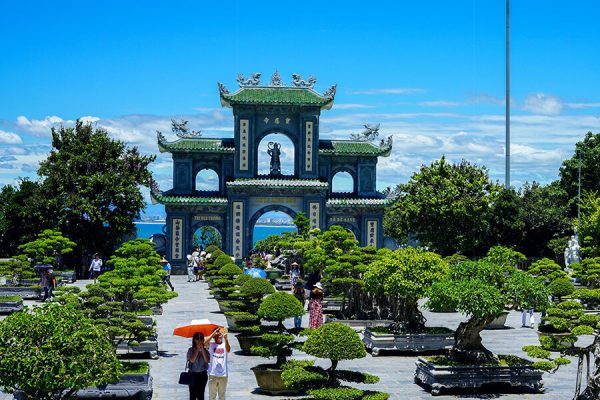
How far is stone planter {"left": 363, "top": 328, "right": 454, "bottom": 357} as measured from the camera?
2198 centimetres

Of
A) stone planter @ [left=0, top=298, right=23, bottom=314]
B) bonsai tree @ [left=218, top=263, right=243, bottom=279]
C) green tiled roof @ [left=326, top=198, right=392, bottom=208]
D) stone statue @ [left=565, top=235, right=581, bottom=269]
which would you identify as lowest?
stone planter @ [left=0, top=298, right=23, bottom=314]

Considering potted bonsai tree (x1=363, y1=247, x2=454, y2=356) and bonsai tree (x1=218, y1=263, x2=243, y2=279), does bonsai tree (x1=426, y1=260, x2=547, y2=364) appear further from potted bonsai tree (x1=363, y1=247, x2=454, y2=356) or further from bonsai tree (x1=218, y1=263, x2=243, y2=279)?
bonsai tree (x1=218, y1=263, x2=243, y2=279)

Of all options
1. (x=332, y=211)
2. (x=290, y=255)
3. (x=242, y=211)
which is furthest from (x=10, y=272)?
(x=332, y=211)

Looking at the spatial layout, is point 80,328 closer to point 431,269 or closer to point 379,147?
point 431,269

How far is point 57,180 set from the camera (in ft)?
147

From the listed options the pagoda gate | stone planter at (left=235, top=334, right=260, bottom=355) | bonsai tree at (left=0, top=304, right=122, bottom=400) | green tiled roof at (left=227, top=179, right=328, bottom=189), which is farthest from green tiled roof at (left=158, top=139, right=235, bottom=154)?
bonsai tree at (left=0, top=304, right=122, bottom=400)

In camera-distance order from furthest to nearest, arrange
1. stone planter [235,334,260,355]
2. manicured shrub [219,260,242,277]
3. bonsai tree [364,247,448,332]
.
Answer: manicured shrub [219,260,242,277], bonsai tree [364,247,448,332], stone planter [235,334,260,355]

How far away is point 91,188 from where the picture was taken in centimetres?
4462

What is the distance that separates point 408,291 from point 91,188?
84.6 ft

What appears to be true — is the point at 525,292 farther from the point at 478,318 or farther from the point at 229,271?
the point at 229,271

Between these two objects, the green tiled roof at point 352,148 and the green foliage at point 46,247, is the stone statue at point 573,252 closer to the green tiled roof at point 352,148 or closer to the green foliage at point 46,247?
the green tiled roof at point 352,148

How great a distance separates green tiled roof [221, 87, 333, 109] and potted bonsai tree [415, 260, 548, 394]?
33749 millimetres

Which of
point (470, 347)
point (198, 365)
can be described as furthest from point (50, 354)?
point (470, 347)

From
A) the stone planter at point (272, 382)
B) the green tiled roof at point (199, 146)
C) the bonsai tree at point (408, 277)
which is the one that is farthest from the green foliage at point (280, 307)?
the green tiled roof at point (199, 146)
